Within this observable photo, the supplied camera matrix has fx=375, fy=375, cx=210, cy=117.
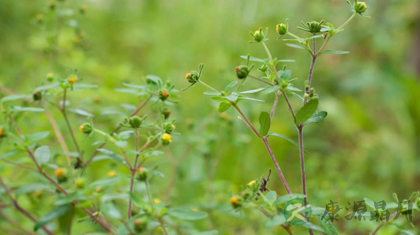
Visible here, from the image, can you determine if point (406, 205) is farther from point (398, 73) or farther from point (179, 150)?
point (398, 73)

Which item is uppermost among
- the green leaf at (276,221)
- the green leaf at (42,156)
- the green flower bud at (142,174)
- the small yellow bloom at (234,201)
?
the green leaf at (42,156)

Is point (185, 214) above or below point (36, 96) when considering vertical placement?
below

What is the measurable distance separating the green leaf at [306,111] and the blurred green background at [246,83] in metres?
0.38

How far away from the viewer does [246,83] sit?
919 millimetres

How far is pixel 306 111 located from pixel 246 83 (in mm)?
547

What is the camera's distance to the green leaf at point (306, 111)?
370 millimetres

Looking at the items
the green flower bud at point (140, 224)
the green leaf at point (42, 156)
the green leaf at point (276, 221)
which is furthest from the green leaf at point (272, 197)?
the green leaf at point (42, 156)

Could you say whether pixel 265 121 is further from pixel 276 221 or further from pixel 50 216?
pixel 50 216

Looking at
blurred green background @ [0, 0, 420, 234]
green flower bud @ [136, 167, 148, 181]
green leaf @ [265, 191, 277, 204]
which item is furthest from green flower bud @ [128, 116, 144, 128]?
blurred green background @ [0, 0, 420, 234]

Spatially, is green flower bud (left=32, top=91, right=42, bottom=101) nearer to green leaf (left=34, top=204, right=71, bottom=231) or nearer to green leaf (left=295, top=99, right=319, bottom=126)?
green leaf (left=34, top=204, right=71, bottom=231)

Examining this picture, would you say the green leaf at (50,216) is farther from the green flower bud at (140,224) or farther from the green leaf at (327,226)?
the green leaf at (327,226)

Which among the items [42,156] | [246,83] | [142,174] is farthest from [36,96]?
[246,83]

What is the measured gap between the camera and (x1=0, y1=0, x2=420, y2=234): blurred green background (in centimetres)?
96

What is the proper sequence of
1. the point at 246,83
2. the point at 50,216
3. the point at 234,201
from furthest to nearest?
the point at 246,83 < the point at 50,216 < the point at 234,201
